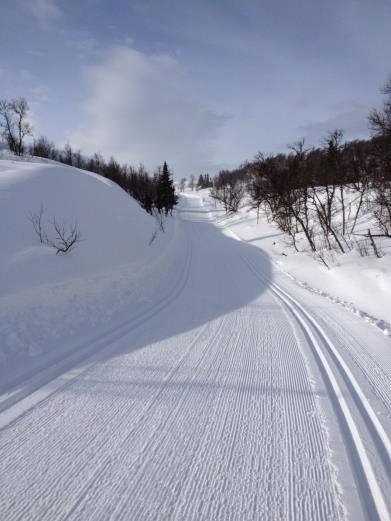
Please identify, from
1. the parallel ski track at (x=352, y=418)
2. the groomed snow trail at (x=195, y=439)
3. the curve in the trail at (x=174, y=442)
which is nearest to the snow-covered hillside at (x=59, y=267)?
the groomed snow trail at (x=195, y=439)

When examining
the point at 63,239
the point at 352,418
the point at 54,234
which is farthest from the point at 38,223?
the point at 352,418

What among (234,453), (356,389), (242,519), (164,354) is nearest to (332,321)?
(356,389)

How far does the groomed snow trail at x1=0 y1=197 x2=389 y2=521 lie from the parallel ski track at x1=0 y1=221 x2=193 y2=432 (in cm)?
3

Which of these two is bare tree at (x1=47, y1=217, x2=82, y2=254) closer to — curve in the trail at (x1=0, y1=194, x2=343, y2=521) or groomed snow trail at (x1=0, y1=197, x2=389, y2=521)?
groomed snow trail at (x1=0, y1=197, x2=389, y2=521)

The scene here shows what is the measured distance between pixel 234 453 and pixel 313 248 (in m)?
17.0

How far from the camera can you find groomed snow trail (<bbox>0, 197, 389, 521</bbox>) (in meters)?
2.35

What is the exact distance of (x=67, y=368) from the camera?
14.3ft

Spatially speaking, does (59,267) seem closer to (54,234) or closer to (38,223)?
(54,234)

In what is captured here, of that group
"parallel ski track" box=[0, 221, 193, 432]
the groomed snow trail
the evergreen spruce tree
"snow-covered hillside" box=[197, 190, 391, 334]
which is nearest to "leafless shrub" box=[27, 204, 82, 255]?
"parallel ski track" box=[0, 221, 193, 432]

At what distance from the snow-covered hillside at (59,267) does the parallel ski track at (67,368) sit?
38 centimetres

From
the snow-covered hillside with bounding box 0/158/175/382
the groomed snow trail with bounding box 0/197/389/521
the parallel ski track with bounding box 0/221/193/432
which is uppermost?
the snow-covered hillside with bounding box 0/158/175/382

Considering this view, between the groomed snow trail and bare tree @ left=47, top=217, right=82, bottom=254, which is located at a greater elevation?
bare tree @ left=47, top=217, right=82, bottom=254

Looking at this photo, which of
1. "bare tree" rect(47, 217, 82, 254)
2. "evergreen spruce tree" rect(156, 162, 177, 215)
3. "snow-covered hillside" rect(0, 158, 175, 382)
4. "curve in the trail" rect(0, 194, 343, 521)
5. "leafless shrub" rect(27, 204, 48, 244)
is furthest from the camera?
"evergreen spruce tree" rect(156, 162, 177, 215)

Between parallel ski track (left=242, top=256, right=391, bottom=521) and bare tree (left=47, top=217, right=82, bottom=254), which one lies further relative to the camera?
bare tree (left=47, top=217, right=82, bottom=254)
